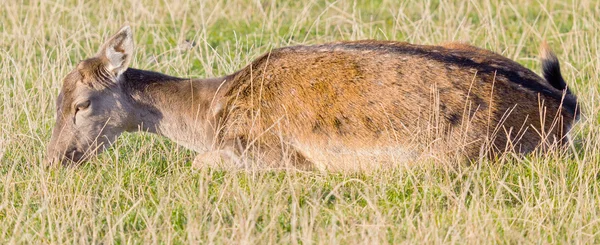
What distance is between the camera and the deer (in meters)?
6.93

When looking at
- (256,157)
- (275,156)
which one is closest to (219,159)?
(256,157)

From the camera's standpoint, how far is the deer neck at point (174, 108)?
306 inches

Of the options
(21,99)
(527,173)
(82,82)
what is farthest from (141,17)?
(527,173)

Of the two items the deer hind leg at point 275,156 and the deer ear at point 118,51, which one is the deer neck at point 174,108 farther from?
the deer hind leg at point 275,156

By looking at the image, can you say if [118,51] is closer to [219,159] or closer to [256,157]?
[219,159]

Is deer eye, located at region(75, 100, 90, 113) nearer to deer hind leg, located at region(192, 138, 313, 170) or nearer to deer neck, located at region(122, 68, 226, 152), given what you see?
deer neck, located at region(122, 68, 226, 152)

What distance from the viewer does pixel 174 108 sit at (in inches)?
309

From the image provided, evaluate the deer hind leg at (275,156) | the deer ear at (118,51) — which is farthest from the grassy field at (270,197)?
the deer ear at (118,51)

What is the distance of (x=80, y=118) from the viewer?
7582 mm

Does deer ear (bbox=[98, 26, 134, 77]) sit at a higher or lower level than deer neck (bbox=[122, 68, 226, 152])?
higher

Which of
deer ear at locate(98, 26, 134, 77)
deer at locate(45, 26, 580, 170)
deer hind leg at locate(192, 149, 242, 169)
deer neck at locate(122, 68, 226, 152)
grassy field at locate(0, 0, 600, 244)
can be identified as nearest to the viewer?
grassy field at locate(0, 0, 600, 244)

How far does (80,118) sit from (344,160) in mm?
1957

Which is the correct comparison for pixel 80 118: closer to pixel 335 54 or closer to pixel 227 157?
pixel 227 157

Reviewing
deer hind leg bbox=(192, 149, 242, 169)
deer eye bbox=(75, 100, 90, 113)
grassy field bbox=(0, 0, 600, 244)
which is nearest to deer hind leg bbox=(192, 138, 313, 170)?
deer hind leg bbox=(192, 149, 242, 169)
